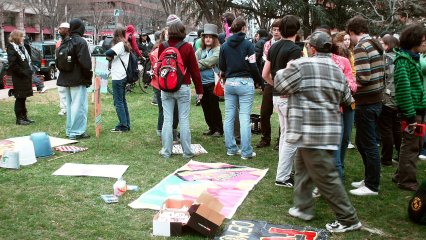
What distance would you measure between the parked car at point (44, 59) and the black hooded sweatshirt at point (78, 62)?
509 inches

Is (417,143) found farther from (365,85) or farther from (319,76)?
(319,76)

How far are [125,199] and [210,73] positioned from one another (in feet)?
11.7

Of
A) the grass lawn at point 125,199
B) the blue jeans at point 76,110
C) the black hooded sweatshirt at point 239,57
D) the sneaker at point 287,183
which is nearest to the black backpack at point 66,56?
the blue jeans at point 76,110

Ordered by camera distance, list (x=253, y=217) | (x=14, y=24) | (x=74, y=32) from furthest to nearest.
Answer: (x=14, y=24), (x=74, y=32), (x=253, y=217)

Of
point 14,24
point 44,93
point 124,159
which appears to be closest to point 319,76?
point 124,159

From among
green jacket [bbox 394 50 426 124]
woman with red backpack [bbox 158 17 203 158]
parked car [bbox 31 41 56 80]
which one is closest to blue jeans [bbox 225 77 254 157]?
woman with red backpack [bbox 158 17 203 158]

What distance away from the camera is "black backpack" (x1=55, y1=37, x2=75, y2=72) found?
7215mm

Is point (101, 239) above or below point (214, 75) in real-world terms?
below

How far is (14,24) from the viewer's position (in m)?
51.2

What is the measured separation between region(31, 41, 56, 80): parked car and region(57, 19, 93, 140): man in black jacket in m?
12.8

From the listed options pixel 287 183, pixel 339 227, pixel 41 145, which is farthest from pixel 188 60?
pixel 339 227

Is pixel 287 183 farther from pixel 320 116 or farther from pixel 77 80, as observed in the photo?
pixel 77 80

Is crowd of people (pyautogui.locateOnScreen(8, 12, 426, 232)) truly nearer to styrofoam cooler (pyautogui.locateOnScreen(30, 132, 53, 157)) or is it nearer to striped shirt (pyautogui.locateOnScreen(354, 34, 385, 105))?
striped shirt (pyautogui.locateOnScreen(354, 34, 385, 105))

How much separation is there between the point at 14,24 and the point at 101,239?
174 ft
